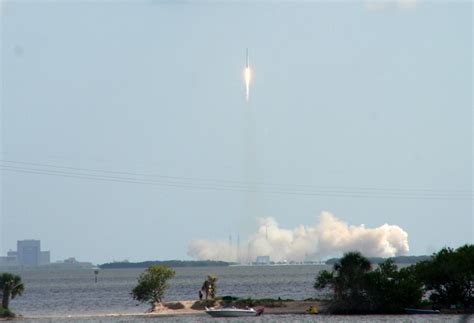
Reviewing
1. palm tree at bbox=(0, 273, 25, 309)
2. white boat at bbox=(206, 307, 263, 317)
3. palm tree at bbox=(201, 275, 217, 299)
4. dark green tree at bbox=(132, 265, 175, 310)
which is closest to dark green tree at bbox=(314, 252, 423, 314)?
white boat at bbox=(206, 307, 263, 317)

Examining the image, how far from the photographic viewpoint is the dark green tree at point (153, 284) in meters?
102

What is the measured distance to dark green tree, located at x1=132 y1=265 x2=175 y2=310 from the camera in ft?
336

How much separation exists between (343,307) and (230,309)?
10552 millimetres

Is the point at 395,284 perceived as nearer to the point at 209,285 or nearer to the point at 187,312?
the point at 187,312

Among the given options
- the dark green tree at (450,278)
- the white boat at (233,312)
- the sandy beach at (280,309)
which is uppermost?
the dark green tree at (450,278)

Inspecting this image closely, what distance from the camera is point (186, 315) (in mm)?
98000

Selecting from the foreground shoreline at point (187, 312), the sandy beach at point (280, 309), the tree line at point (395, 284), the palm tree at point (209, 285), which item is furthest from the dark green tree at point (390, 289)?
the palm tree at point (209, 285)

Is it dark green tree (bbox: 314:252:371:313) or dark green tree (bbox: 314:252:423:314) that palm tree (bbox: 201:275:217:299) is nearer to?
dark green tree (bbox: 314:252:371:313)

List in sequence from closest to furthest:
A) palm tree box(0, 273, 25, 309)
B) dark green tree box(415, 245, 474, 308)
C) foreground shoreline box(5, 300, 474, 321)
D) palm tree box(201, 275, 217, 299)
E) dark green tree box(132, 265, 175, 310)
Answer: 1. dark green tree box(415, 245, 474, 308)
2. foreground shoreline box(5, 300, 474, 321)
3. palm tree box(0, 273, 25, 309)
4. dark green tree box(132, 265, 175, 310)
5. palm tree box(201, 275, 217, 299)

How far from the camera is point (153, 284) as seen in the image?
10256cm

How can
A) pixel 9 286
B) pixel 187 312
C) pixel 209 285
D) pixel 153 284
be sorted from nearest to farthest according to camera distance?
pixel 9 286 < pixel 187 312 < pixel 153 284 < pixel 209 285

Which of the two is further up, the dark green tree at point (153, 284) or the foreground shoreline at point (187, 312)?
the dark green tree at point (153, 284)

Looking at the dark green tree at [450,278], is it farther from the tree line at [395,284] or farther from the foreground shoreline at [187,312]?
the foreground shoreline at [187,312]

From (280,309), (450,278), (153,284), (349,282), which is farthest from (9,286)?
(450,278)
